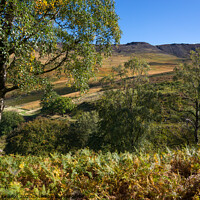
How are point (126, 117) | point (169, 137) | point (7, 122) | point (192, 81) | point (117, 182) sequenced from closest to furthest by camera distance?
point (117, 182) → point (126, 117) → point (192, 81) → point (169, 137) → point (7, 122)

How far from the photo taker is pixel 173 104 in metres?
23.3

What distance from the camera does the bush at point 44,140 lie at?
26.1 m

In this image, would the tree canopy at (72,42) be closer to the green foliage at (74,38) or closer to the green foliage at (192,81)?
the green foliage at (74,38)

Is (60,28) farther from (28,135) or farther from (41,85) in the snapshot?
(28,135)

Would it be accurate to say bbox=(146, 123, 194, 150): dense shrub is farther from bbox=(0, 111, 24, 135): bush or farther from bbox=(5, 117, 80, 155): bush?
bbox=(0, 111, 24, 135): bush

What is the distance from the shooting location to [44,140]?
88.2 feet

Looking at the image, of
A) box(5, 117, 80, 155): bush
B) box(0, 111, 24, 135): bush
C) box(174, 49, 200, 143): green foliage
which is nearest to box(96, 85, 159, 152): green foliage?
box(174, 49, 200, 143): green foliage

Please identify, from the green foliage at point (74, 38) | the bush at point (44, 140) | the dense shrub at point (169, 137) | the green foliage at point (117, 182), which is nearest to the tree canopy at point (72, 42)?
the green foliage at point (74, 38)

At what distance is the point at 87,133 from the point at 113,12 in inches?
940

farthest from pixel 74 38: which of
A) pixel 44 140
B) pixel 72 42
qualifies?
pixel 44 140

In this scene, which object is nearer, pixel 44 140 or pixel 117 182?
pixel 117 182

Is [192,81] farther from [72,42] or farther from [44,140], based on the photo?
[44,140]

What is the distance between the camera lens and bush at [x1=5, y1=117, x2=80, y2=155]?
2610cm

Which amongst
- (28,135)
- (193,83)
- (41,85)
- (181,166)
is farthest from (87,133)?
(181,166)
